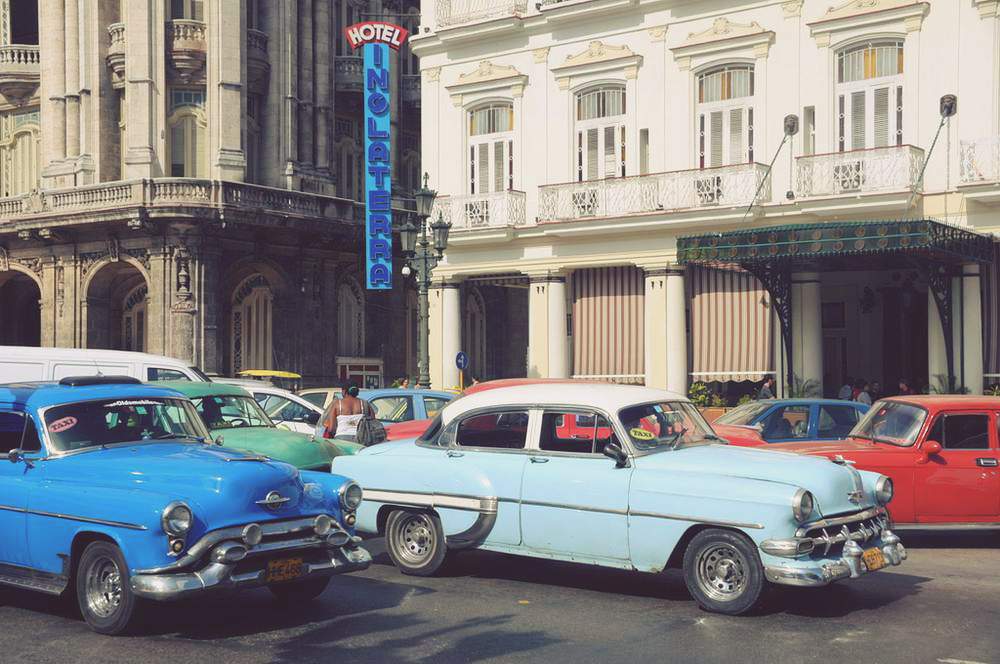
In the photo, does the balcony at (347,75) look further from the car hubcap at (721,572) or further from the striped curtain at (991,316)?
the car hubcap at (721,572)

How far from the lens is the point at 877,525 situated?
9.14 m

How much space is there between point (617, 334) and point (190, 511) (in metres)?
17.8

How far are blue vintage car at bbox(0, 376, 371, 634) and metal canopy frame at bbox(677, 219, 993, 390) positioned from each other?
11.8m

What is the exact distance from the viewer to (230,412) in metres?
13.4

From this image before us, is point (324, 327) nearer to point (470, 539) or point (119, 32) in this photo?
point (119, 32)

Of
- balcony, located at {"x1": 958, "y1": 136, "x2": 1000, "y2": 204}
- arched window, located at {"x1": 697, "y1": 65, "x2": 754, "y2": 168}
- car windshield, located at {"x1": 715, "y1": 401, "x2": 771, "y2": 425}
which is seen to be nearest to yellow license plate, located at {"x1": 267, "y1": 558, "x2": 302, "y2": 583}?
car windshield, located at {"x1": 715, "y1": 401, "x2": 771, "y2": 425}

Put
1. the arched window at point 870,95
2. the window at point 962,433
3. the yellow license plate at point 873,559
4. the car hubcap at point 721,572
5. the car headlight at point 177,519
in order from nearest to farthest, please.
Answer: the car headlight at point 177,519, the car hubcap at point 721,572, the yellow license plate at point 873,559, the window at point 962,433, the arched window at point 870,95

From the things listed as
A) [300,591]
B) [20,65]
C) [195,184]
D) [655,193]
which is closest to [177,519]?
[300,591]

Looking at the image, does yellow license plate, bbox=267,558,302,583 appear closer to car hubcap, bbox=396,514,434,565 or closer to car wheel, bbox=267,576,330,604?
car wheel, bbox=267,576,330,604

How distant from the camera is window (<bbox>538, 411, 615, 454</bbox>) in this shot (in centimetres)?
953

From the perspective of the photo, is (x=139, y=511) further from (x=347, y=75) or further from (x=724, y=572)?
(x=347, y=75)

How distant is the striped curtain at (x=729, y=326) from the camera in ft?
75.8

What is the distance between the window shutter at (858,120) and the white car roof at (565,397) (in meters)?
12.7

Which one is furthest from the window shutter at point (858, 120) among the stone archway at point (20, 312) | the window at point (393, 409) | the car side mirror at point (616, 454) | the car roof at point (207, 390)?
the stone archway at point (20, 312)
